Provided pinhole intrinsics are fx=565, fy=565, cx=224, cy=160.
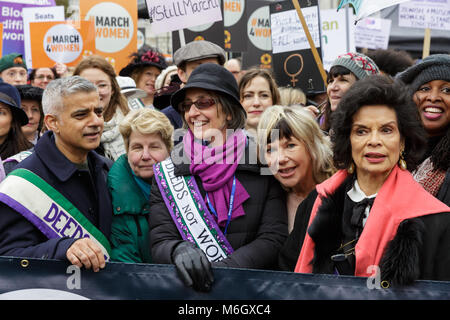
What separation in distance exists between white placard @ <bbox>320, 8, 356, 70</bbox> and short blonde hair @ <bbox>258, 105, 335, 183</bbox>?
395 cm

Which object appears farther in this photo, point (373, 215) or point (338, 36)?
point (338, 36)

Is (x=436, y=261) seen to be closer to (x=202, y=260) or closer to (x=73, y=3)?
(x=202, y=260)

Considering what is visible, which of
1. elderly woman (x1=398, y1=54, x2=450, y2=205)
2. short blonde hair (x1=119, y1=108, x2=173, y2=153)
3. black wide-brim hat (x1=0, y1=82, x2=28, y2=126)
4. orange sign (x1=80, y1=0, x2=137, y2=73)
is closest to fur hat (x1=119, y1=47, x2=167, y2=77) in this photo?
orange sign (x1=80, y1=0, x2=137, y2=73)

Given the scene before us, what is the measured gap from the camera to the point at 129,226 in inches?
134

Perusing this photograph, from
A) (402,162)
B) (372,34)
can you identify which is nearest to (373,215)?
(402,162)

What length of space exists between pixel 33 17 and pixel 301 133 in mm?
5829

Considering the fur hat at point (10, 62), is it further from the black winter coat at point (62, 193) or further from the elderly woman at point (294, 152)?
the elderly woman at point (294, 152)

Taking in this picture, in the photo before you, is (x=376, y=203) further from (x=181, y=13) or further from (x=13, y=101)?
(x=181, y=13)

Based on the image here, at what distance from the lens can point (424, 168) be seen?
326 cm

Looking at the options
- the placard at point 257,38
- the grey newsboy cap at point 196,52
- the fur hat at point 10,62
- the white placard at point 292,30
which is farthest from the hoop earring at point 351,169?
the fur hat at point 10,62

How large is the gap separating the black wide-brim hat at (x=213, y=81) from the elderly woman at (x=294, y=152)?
28 centimetres

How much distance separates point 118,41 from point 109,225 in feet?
16.1

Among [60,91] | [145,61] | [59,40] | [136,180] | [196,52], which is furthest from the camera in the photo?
[59,40]

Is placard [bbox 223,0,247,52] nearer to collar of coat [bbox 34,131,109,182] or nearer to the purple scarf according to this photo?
the purple scarf
